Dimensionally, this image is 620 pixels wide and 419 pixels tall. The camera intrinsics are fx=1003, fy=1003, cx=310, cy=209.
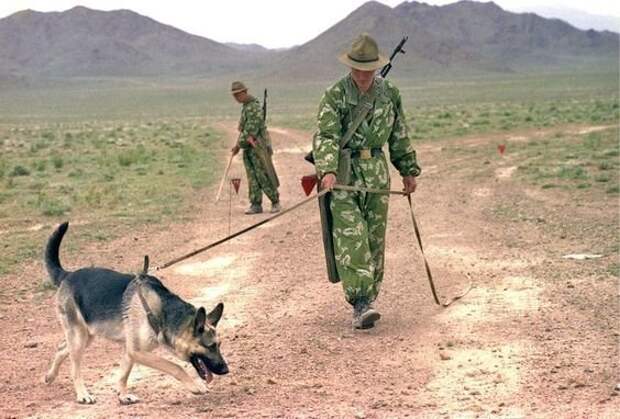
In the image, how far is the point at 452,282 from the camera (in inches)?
395

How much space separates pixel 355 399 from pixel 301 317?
2.30 meters

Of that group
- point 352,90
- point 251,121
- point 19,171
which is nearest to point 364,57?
point 352,90

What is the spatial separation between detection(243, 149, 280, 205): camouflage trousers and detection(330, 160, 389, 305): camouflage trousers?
771 centimetres

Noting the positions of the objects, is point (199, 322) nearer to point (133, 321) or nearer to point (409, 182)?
point (133, 321)

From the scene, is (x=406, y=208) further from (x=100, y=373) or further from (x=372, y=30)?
(x=372, y=30)

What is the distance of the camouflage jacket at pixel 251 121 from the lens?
1538 cm

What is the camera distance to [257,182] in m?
15.8

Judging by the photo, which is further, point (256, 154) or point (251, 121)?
point (256, 154)

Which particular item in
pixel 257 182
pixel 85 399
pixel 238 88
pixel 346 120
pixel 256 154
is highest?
pixel 346 120

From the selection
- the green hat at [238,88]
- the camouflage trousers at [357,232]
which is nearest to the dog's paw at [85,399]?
the camouflage trousers at [357,232]

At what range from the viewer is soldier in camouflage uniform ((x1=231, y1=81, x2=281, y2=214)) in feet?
50.6

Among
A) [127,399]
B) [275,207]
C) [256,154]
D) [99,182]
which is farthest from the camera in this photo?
[99,182]

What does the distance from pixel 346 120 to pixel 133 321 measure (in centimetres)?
272

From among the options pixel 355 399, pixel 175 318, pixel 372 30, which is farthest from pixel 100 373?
pixel 372 30
